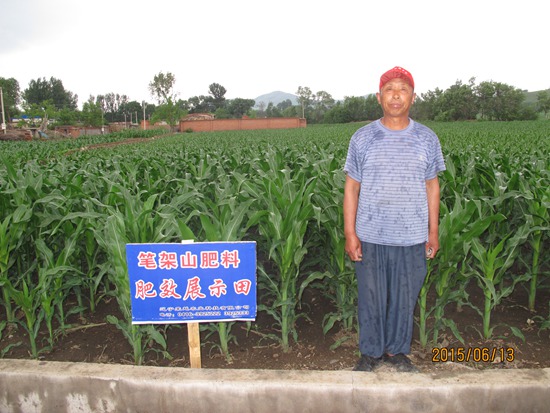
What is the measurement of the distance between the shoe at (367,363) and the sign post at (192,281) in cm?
76

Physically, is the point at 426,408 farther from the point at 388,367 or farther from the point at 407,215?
the point at 407,215

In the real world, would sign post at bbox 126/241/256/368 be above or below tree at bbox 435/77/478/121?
below

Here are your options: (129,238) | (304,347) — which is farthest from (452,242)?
(129,238)

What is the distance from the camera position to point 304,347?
2.96 m

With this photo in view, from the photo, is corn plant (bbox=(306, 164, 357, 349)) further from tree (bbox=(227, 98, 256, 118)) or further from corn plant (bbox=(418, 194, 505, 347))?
tree (bbox=(227, 98, 256, 118))

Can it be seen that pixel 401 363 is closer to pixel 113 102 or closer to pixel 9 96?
pixel 9 96

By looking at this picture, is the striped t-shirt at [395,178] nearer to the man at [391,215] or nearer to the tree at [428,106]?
the man at [391,215]

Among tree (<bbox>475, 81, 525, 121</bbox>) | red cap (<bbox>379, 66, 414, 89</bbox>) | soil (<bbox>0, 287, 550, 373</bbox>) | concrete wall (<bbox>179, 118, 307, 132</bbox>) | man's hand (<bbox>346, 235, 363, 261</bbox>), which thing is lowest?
soil (<bbox>0, 287, 550, 373</bbox>)

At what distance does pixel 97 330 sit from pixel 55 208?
1001 millimetres

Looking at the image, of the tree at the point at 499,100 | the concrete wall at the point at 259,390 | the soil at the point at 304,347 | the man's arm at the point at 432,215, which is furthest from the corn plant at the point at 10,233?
the tree at the point at 499,100

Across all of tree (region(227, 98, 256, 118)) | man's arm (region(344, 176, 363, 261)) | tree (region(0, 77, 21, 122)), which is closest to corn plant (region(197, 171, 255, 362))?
man's arm (region(344, 176, 363, 261))

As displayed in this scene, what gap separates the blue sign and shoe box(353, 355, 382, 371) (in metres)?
0.75

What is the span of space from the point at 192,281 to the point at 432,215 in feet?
4.53

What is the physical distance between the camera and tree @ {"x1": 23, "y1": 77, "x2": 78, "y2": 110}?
10225cm
